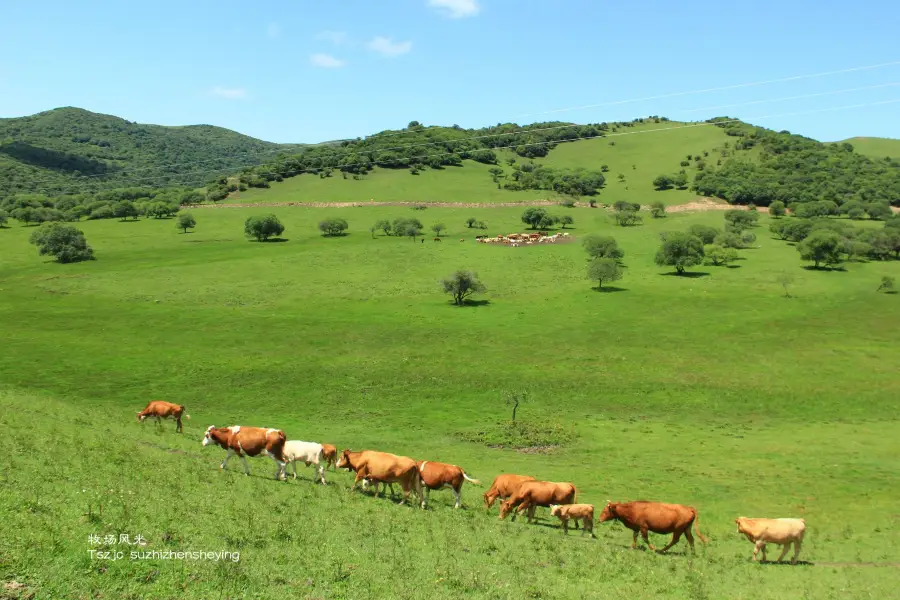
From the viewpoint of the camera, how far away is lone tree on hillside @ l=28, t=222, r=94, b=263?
353 ft

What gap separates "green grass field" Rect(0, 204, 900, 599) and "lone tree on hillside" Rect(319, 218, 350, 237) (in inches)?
727

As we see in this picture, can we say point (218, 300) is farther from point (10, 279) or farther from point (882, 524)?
point (882, 524)

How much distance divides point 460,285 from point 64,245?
74.6 metres

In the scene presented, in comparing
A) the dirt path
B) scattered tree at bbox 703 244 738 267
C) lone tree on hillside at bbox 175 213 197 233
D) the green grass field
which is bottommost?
the green grass field

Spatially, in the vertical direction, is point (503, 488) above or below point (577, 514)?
below

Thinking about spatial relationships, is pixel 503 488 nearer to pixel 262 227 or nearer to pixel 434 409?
pixel 434 409

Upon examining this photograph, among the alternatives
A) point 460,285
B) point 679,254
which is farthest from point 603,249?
point 460,285

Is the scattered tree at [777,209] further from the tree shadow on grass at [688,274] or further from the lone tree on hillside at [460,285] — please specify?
the lone tree on hillside at [460,285]

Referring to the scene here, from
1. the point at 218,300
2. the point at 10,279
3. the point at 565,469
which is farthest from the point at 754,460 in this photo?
the point at 10,279

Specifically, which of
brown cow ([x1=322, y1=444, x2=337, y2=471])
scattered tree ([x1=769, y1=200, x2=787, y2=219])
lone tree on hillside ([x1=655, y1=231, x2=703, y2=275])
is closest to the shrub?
lone tree on hillside ([x1=655, y1=231, x2=703, y2=275])

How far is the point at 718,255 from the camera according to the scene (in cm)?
11125

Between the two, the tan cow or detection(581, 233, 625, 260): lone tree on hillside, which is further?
detection(581, 233, 625, 260): lone tree on hillside

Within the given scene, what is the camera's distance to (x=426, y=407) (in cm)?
4622

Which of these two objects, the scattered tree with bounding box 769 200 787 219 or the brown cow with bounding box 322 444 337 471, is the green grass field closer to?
the brown cow with bounding box 322 444 337 471
